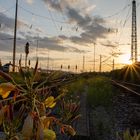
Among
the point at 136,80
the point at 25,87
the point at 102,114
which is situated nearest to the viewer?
the point at 25,87

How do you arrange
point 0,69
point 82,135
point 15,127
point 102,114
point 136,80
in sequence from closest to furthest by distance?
1. point 0,69
2. point 15,127
3. point 82,135
4. point 102,114
5. point 136,80

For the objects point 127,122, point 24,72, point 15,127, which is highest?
point 24,72

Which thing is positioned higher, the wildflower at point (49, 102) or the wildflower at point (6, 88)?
the wildflower at point (6, 88)

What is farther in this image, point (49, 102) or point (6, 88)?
point (49, 102)

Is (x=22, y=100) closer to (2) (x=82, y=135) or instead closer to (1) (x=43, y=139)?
(1) (x=43, y=139)

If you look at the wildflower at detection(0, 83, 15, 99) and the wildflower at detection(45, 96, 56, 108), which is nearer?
the wildflower at detection(0, 83, 15, 99)

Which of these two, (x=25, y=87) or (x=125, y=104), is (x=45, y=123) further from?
(x=125, y=104)

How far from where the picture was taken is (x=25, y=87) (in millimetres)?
1306

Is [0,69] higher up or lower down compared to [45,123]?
higher up

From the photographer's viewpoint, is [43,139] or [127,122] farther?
[127,122]

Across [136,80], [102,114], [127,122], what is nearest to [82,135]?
[127,122]

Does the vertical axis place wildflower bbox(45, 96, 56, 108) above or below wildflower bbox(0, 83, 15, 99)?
below

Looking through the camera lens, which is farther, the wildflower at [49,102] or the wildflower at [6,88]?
the wildflower at [49,102]

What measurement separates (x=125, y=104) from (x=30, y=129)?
16717 millimetres
